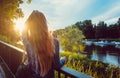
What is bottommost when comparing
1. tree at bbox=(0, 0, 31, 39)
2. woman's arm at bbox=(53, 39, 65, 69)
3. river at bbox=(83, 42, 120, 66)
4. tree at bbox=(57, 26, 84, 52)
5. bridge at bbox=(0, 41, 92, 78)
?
river at bbox=(83, 42, 120, 66)

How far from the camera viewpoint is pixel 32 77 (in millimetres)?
2504

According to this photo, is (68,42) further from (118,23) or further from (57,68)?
(118,23)

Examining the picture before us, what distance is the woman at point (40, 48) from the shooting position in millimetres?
2301

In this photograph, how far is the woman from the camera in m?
2.30

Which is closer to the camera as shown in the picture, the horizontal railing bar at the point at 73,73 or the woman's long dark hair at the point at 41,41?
the horizontal railing bar at the point at 73,73

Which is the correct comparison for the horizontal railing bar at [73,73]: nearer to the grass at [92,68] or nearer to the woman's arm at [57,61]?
the woman's arm at [57,61]

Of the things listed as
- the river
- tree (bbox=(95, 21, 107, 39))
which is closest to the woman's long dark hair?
the river

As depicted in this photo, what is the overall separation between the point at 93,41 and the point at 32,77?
128024 millimetres

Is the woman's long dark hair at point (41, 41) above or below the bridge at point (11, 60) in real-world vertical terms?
above

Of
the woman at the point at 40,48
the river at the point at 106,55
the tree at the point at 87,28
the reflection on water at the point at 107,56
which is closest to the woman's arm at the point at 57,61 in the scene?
the woman at the point at 40,48

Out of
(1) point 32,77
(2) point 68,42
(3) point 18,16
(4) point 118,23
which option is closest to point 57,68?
(1) point 32,77

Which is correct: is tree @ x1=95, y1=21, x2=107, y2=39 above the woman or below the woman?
below

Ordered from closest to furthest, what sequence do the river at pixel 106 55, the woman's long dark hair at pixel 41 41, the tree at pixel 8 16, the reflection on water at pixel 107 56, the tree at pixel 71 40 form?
the woman's long dark hair at pixel 41 41
the tree at pixel 8 16
the river at pixel 106 55
the reflection on water at pixel 107 56
the tree at pixel 71 40

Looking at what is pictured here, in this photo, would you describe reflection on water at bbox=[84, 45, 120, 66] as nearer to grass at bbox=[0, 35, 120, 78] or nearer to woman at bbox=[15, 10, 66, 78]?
grass at bbox=[0, 35, 120, 78]
